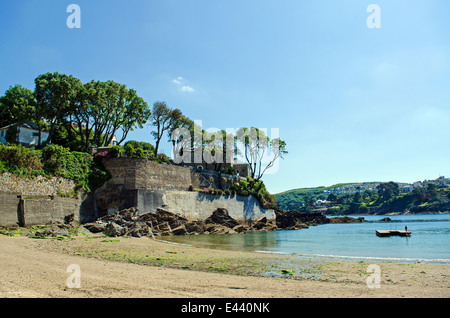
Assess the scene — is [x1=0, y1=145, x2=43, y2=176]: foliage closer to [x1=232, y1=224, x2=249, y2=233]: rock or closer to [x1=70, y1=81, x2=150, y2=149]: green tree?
[x1=70, y1=81, x2=150, y2=149]: green tree

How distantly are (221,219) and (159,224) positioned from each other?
10.4 metres

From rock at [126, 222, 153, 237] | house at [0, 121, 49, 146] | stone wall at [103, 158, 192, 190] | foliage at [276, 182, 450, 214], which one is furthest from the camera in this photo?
foliage at [276, 182, 450, 214]

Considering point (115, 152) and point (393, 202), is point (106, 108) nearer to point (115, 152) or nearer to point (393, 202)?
point (115, 152)

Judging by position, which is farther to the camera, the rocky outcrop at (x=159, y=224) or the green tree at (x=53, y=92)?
the green tree at (x=53, y=92)

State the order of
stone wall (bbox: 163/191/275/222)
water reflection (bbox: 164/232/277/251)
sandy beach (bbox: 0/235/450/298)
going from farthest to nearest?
stone wall (bbox: 163/191/275/222)
water reflection (bbox: 164/232/277/251)
sandy beach (bbox: 0/235/450/298)

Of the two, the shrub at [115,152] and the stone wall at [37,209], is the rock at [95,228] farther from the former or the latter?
the shrub at [115,152]

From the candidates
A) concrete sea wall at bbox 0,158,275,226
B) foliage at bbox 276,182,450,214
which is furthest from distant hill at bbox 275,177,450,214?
concrete sea wall at bbox 0,158,275,226

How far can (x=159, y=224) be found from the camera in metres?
29.0

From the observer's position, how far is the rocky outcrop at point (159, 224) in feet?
72.8

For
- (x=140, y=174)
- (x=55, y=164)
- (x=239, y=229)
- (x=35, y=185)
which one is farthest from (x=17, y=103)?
(x=239, y=229)

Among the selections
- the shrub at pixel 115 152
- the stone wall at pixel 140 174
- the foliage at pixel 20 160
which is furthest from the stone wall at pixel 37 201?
the shrub at pixel 115 152

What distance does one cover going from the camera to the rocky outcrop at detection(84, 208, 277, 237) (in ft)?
72.8
